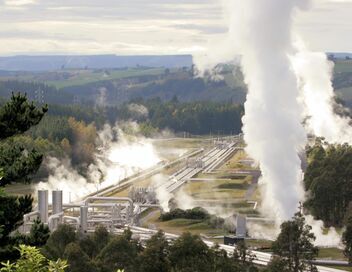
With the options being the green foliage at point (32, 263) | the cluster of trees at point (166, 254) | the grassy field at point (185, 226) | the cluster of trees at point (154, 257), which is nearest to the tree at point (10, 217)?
the green foliage at point (32, 263)

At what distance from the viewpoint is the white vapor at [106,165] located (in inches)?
4222

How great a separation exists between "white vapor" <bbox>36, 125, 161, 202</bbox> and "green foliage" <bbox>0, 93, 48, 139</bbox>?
72779mm

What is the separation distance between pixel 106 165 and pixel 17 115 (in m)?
106

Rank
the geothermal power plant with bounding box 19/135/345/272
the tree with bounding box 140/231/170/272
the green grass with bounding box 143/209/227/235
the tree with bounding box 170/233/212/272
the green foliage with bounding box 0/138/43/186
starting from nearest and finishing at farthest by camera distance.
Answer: the green foliage with bounding box 0/138/43/186 < the tree with bounding box 170/233/212/272 < the tree with bounding box 140/231/170/272 < the geothermal power plant with bounding box 19/135/345/272 < the green grass with bounding box 143/209/227/235

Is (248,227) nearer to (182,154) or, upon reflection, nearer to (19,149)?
(19,149)

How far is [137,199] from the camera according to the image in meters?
95.9

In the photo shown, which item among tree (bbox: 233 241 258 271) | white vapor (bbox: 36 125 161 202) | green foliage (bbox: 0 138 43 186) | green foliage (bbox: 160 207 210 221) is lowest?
tree (bbox: 233 241 258 271)

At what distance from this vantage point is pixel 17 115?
25.1m

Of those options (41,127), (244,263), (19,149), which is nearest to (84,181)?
(41,127)

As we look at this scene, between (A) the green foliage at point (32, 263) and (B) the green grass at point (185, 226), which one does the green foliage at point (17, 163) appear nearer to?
(A) the green foliage at point (32, 263)

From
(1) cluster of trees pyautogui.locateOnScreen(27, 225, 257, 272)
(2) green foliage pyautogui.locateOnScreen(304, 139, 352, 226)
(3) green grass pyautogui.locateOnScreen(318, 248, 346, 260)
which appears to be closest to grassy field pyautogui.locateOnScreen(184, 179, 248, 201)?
(2) green foliage pyautogui.locateOnScreen(304, 139, 352, 226)

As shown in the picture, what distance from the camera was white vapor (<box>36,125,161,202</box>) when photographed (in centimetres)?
10725

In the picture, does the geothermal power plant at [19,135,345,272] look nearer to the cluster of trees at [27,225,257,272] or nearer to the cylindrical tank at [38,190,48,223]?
the cylindrical tank at [38,190,48,223]

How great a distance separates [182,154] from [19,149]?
126 metres
